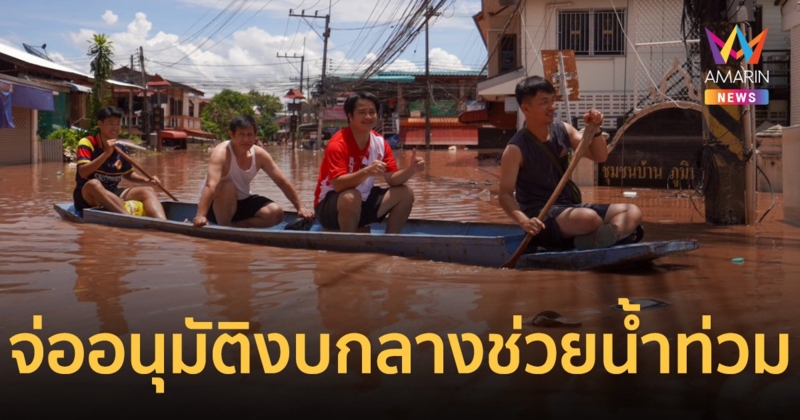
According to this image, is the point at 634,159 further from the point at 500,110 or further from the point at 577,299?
the point at 500,110

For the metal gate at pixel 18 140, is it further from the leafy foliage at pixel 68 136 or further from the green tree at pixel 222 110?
the green tree at pixel 222 110

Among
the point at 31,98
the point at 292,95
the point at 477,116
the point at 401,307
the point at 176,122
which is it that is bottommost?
the point at 401,307

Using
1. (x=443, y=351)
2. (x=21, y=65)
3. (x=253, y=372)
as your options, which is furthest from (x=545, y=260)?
(x=21, y=65)

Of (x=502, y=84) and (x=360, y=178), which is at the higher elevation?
(x=502, y=84)

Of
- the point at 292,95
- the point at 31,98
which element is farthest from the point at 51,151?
the point at 292,95

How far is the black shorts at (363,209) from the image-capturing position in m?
6.20

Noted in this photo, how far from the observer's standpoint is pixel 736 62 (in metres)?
7.61

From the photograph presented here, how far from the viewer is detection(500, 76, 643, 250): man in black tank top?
496cm

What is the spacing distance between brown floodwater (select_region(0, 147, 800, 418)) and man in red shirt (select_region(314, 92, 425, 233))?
1.53 ft

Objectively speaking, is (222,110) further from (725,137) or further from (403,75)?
(725,137)

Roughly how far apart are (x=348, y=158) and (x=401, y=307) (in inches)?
86.0

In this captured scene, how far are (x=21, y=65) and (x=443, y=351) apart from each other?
27.2 m

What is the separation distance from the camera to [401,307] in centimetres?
407

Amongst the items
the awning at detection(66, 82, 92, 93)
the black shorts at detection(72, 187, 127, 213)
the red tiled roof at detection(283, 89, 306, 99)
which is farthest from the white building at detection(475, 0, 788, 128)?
the red tiled roof at detection(283, 89, 306, 99)
